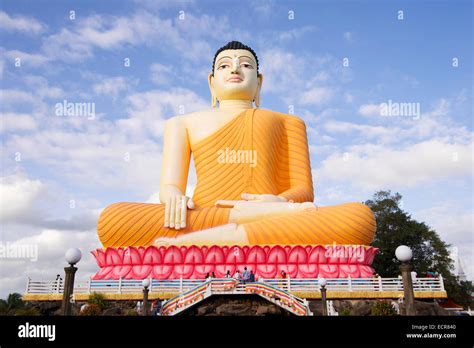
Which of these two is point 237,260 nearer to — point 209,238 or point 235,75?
point 209,238

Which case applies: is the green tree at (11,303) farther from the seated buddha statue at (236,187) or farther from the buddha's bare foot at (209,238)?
the buddha's bare foot at (209,238)

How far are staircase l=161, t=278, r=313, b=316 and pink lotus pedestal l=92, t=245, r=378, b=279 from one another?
1989 mm

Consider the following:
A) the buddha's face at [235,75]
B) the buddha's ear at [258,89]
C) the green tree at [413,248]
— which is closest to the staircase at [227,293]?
the buddha's face at [235,75]

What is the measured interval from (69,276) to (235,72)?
9.80m

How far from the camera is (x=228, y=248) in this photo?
1075cm

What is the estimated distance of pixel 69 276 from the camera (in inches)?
243

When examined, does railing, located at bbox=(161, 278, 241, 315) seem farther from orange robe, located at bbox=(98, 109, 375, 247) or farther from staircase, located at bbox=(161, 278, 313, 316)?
orange robe, located at bbox=(98, 109, 375, 247)

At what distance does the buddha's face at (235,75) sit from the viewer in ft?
47.2

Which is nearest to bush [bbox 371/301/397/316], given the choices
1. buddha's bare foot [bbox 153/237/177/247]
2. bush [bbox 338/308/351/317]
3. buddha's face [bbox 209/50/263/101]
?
bush [bbox 338/308/351/317]

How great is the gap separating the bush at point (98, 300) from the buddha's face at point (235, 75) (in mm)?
7887

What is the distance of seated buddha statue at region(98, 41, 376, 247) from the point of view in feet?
36.0
